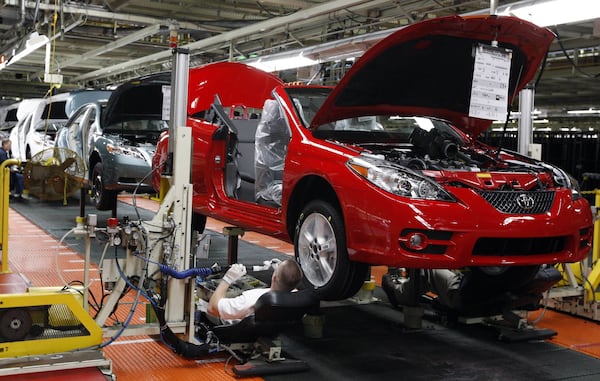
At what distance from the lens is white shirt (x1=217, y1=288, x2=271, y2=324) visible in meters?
4.30

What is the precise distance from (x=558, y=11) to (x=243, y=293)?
3.79m

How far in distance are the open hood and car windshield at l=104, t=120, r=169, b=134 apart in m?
0.17

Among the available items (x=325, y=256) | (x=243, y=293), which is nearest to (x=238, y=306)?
(x=243, y=293)

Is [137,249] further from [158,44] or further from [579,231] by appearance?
[158,44]

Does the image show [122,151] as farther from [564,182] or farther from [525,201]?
[525,201]

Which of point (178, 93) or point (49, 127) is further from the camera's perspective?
point (49, 127)

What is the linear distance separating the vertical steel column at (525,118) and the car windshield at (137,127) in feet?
18.4

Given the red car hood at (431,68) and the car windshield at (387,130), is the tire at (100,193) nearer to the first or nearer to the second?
the car windshield at (387,130)

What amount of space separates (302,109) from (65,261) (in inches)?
145

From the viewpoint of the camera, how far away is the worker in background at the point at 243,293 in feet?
13.5

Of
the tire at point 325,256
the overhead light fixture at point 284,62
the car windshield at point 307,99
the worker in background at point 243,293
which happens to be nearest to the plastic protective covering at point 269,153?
the car windshield at point 307,99

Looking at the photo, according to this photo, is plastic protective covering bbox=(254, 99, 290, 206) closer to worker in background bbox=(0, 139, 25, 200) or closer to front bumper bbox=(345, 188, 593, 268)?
front bumper bbox=(345, 188, 593, 268)

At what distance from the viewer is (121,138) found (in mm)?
9820

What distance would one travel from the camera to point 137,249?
13.5 ft
